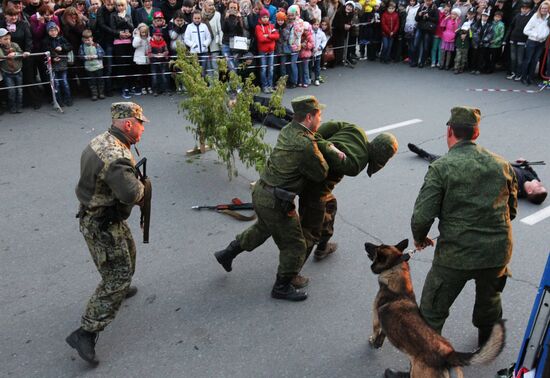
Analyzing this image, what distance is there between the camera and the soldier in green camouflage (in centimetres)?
324

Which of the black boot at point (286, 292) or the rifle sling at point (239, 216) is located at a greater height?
the rifle sling at point (239, 216)

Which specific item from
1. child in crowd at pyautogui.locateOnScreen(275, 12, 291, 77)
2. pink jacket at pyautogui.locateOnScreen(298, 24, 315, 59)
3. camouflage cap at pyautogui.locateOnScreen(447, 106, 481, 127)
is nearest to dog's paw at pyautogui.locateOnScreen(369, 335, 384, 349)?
camouflage cap at pyautogui.locateOnScreen(447, 106, 481, 127)

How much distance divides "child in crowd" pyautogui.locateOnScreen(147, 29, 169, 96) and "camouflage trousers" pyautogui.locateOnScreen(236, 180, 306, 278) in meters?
7.53

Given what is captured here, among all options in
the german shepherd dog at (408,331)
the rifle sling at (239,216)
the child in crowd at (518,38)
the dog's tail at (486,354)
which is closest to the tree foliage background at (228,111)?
the rifle sling at (239,216)

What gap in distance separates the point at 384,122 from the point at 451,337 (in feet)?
19.5

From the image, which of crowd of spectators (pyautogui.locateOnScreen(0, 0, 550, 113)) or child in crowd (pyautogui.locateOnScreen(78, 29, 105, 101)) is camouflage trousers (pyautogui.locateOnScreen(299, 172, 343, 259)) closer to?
crowd of spectators (pyautogui.locateOnScreen(0, 0, 550, 113))

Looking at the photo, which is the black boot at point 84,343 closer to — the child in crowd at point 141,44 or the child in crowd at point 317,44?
the child in crowd at point 141,44

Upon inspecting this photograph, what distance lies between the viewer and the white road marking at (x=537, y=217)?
5.83 m

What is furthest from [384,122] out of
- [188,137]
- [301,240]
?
[301,240]

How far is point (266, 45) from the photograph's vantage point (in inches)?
453

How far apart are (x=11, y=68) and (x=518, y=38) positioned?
1074cm

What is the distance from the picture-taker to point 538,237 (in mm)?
5488

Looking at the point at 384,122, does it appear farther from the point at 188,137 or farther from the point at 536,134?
the point at 188,137

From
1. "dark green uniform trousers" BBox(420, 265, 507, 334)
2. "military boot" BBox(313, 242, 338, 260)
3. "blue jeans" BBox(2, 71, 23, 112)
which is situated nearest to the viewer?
"dark green uniform trousers" BBox(420, 265, 507, 334)
